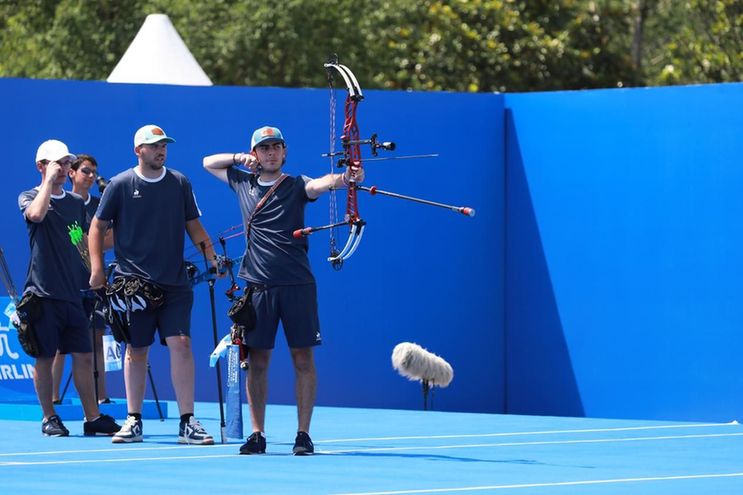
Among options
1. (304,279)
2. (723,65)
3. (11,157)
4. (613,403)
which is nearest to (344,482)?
(304,279)

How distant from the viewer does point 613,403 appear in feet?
50.4

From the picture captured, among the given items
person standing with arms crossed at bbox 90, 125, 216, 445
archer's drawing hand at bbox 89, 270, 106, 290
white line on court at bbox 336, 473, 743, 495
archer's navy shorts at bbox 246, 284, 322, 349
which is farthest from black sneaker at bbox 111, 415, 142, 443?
white line on court at bbox 336, 473, 743, 495

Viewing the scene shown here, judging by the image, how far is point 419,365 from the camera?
50.2ft

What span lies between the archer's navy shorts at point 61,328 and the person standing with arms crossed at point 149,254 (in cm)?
75

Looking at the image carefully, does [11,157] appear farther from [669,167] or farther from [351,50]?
[351,50]

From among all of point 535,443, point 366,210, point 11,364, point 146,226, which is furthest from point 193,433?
point 366,210

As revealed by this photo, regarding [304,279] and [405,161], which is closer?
[304,279]

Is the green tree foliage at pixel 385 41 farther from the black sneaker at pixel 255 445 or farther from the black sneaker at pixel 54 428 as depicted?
the black sneaker at pixel 255 445

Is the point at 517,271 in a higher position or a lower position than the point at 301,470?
higher

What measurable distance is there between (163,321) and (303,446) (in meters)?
1.18

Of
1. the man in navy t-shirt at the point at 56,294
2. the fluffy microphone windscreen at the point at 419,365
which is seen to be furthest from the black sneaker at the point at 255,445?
the fluffy microphone windscreen at the point at 419,365

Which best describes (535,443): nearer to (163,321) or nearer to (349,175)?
(349,175)

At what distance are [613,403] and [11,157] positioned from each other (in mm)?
5825

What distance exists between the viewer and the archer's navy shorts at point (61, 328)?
34.6 feet
